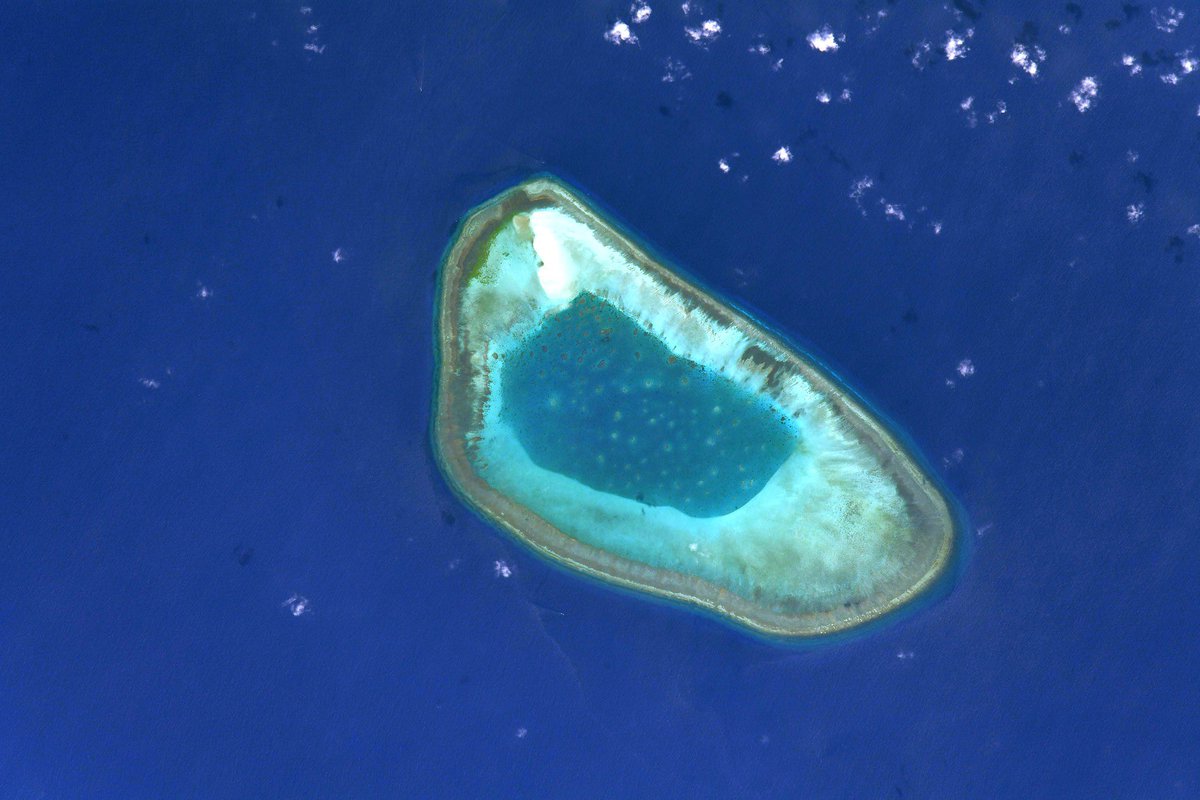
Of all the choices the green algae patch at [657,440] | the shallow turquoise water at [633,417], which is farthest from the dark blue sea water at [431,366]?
the shallow turquoise water at [633,417]

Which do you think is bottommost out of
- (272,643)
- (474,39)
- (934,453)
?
(272,643)

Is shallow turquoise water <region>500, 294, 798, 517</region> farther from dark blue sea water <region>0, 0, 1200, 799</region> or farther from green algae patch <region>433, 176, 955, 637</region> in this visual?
dark blue sea water <region>0, 0, 1200, 799</region>

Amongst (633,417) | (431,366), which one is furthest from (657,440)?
(431,366)

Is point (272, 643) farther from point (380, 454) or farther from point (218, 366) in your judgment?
point (218, 366)

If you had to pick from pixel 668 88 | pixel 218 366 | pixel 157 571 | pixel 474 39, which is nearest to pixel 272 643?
pixel 157 571

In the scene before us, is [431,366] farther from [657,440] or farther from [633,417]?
[657,440]

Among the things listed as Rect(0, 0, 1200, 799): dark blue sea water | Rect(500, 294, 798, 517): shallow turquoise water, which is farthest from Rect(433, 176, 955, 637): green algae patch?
Rect(0, 0, 1200, 799): dark blue sea water
